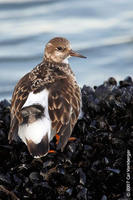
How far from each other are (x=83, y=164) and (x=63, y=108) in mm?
522

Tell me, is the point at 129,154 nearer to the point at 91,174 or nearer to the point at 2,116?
the point at 91,174

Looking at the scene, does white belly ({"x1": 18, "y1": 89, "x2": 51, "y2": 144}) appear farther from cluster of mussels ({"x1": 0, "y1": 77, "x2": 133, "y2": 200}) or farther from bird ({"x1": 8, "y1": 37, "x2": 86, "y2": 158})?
cluster of mussels ({"x1": 0, "y1": 77, "x2": 133, "y2": 200})

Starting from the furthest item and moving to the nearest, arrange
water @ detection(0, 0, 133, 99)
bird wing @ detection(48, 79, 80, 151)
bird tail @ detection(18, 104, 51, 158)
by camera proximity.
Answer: water @ detection(0, 0, 133, 99)
bird wing @ detection(48, 79, 80, 151)
bird tail @ detection(18, 104, 51, 158)

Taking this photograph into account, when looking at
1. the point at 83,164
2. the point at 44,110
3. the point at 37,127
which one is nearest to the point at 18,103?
the point at 44,110

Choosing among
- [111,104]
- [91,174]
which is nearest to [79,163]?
[91,174]

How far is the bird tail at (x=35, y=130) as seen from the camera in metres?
4.49

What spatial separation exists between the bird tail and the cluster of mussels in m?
0.25

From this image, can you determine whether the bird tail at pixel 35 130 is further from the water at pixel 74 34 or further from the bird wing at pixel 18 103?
the water at pixel 74 34

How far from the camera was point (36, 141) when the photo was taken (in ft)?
14.8

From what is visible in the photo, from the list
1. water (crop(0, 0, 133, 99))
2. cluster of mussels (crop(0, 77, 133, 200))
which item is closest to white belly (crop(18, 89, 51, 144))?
cluster of mussels (crop(0, 77, 133, 200))

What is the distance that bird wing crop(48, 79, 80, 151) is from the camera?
4695mm

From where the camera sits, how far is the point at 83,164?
185 inches

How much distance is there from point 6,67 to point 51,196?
15.9 feet

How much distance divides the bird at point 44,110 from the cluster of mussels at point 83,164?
0.19m
